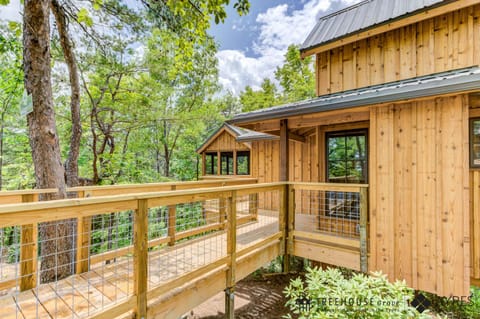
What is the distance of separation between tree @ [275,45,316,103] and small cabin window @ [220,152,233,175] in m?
7.67

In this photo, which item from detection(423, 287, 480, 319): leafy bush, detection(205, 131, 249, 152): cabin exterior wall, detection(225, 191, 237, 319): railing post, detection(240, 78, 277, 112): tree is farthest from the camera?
detection(240, 78, 277, 112): tree

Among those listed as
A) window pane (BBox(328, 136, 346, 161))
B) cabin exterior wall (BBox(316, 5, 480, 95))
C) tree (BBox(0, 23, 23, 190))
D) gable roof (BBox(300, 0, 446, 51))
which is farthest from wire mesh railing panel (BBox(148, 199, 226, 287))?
gable roof (BBox(300, 0, 446, 51))

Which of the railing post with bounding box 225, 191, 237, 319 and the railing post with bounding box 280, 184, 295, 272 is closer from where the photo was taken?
the railing post with bounding box 225, 191, 237, 319

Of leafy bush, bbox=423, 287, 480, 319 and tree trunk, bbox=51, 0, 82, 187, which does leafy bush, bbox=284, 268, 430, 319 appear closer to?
leafy bush, bbox=423, 287, 480, 319

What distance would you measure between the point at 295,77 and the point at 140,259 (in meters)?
18.2

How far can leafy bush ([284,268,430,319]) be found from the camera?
262 cm

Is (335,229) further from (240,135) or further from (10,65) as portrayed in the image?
(10,65)

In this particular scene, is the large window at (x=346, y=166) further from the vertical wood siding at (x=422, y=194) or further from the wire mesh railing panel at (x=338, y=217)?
the vertical wood siding at (x=422, y=194)

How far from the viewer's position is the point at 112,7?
4988 millimetres

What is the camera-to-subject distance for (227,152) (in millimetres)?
11898

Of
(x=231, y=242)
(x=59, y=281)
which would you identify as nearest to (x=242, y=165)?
(x=231, y=242)

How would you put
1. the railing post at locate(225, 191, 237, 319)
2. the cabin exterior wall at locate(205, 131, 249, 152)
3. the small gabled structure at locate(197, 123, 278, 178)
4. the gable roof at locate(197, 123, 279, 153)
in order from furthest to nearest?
the cabin exterior wall at locate(205, 131, 249, 152), the small gabled structure at locate(197, 123, 278, 178), the gable roof at locate(197, 123, 279, 153), the railing post at locate(225, 191, 237, 319)

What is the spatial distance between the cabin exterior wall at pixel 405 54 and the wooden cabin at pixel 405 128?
2 cm

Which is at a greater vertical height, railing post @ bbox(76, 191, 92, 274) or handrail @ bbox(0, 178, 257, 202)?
handrail @ bbox(0, 178, 257, 202)
